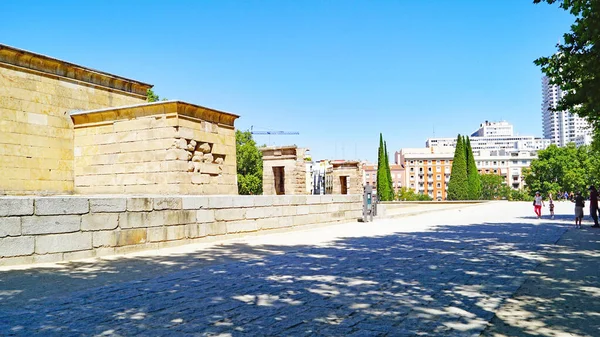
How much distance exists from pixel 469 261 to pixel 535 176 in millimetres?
93538

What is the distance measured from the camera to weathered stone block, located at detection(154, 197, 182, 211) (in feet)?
30.7

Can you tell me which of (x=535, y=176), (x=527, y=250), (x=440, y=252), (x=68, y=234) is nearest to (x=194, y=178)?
(x=68, y=234)

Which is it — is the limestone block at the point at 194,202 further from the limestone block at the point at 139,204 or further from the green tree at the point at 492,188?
the green tree at the point at 492,188

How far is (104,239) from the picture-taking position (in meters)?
8.37

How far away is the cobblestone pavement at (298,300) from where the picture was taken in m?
4.08

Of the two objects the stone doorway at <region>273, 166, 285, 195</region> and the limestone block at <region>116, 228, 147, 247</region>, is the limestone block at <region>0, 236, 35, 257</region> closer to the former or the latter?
the limestone block at <region>116, 228, 147, 247</region>

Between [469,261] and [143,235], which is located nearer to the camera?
[469,261]

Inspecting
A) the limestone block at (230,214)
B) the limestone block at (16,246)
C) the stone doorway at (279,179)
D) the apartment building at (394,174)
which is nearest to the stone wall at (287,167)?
the stone doorway at (279,179)

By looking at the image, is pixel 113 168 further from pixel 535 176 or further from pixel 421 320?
pixel 535 176

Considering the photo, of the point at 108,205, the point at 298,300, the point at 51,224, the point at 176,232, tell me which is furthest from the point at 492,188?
the point at 298,300

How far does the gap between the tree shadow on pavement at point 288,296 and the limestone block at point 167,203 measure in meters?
1.29

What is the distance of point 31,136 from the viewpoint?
1236 cm

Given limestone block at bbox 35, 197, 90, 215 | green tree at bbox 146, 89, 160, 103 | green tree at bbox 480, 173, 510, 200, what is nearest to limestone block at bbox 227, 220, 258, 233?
limestone block at bbox 35, 197, 90, 215

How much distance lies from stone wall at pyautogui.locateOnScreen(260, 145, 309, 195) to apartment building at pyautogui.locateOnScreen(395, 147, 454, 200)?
114 meters
